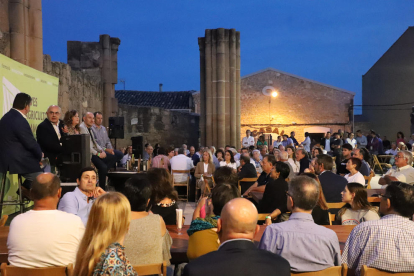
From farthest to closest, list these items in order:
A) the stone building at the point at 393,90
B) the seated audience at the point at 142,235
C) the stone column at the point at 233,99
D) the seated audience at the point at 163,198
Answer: the stone building at the point at 393,90 < the stone column at the point at 233,99 < the seated audience at the point at 163,198 < the seated audience at the point at 142,235

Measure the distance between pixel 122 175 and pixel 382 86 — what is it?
24.1 m

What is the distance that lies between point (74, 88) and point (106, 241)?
9.68 meters

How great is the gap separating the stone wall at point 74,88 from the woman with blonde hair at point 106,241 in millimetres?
8068

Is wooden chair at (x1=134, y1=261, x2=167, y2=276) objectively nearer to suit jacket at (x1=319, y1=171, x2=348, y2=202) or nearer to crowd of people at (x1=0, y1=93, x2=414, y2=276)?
crowd of people at (x1=0, y1=93, x2=414, y2=276)

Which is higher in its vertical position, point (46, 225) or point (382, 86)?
point (382, 86)

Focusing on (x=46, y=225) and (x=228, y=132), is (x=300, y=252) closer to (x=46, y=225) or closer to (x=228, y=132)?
(x=46, y=225)

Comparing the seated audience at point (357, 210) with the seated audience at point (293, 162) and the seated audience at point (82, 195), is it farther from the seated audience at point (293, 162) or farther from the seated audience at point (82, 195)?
the seated audience at point (293, 162)

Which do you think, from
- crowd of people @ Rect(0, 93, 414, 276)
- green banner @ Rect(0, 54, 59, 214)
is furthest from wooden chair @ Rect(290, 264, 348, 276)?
green banner @ Rect(0, 54, 59, 214)

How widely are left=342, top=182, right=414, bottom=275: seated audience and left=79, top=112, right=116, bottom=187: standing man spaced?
4.65 meters

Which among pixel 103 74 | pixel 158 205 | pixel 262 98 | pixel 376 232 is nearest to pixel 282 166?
pixel 158 205

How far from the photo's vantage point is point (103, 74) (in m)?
15.0

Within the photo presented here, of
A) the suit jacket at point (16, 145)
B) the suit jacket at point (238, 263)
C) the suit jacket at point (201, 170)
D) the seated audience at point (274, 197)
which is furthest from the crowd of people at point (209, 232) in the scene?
the suit jacket at point (201, 170)

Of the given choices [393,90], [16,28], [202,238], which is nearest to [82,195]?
[202,238]

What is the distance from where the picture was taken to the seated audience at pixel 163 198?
4141 millimetres
